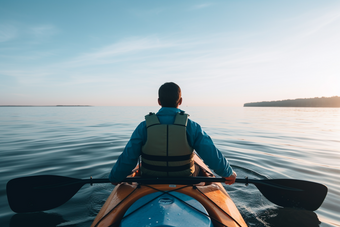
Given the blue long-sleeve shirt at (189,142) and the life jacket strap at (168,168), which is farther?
the life jacket strap at (168,168)

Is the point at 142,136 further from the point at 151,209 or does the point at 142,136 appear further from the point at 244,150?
the point at 244,150

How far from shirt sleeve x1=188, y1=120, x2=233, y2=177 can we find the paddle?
3.39 feet

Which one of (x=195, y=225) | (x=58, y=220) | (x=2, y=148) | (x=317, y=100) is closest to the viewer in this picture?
(x=195, y=225)

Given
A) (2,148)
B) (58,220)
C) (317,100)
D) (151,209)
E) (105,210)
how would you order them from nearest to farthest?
1. (151,209)
2. (105,210)
3. (58,220)
4. (2,148)
5. (317,100)

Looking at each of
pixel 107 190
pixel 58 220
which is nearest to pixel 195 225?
pixel 58 220

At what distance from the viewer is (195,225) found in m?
1.67

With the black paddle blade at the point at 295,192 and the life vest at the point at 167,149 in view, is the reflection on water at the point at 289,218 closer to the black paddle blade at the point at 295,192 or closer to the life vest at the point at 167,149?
the black paddle blade at the point at 295,192

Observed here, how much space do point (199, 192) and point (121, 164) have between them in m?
1.03

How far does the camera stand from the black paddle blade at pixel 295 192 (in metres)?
2.96

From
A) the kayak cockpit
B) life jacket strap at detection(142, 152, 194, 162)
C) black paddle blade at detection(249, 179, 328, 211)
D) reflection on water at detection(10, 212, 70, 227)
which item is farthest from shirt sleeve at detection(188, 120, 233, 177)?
reflection on water at detection(10, 212, 70, 227)

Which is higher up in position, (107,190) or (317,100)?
(317,100)

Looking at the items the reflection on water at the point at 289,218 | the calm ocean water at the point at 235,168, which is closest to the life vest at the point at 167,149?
the calm ocean water at the point at 235,168

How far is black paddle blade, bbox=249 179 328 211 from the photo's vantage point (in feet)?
9.70

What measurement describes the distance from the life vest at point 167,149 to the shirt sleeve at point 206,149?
10 centimetres
